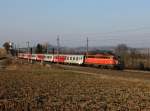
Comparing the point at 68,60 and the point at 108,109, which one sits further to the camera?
the point at 68,60

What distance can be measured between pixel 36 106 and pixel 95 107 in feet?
7.26

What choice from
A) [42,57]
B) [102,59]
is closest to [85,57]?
[102,59]

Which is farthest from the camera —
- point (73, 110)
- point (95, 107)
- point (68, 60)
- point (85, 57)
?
point (68, 60)

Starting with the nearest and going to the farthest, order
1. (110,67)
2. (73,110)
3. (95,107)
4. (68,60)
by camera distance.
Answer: (73,110) < (95,107) < (110,67) < (68,60)

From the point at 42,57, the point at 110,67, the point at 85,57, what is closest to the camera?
the point at 110,67

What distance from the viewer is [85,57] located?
78000mm

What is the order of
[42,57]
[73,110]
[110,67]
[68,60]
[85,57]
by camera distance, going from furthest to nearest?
1. [42,57]
2. [68,60]
3. [85,57]
4. [110,67]
5. [73,110]

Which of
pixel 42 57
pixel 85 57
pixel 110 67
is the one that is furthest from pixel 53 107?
pixel 42 57

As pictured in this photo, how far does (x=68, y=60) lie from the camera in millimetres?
86562

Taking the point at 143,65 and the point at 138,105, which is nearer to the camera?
the point at 138,105

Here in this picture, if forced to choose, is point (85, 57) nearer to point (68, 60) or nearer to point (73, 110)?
point (68, 60)

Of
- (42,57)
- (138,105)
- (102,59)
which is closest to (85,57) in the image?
(102,59)

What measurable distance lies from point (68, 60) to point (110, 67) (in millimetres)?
20935

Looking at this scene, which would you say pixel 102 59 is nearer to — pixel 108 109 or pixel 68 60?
pixel 68 60
